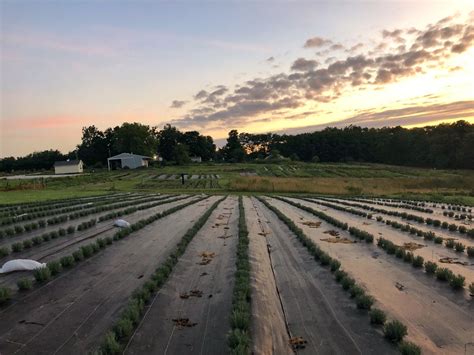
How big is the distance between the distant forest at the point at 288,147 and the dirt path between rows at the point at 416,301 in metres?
84.2

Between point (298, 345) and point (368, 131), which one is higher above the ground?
point (368, 131)

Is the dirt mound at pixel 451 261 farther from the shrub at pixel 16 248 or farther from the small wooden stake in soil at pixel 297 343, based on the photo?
the shrub at pixel 16 248

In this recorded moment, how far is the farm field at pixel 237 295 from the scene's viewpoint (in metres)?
4.46

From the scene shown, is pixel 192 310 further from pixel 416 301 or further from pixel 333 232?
pixel 333 232

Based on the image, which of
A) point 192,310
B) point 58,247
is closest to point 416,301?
point 192,310

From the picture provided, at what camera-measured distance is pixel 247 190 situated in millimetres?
35094

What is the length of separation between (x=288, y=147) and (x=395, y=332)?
12402 centimetres

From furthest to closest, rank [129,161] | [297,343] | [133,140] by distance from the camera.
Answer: [133,140]
[129,161]
[297,343]

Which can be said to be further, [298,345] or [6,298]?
[6,298]

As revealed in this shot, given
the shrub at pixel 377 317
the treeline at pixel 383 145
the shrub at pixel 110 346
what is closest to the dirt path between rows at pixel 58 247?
the shrub at pixel 110 346

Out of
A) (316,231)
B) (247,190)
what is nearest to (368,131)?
(247,190)

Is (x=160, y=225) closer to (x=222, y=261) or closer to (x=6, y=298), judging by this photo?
(x=222, y=261)

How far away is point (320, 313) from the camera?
5301 mm

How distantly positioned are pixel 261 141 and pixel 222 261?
13468cm
